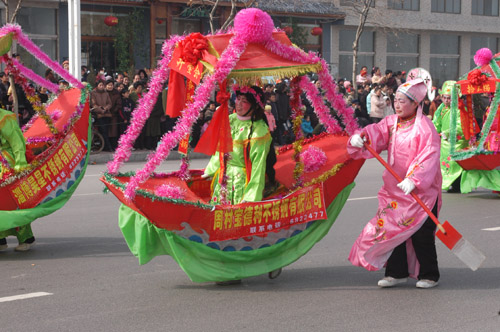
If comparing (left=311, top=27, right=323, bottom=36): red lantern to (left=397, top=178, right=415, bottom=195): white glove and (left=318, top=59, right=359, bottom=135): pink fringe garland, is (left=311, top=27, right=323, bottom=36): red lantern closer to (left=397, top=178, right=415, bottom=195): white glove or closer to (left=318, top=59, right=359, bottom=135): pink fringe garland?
(left=318, top=59, right=359, bottom=135): pink fringe garland

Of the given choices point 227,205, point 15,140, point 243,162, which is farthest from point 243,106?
point 15,140

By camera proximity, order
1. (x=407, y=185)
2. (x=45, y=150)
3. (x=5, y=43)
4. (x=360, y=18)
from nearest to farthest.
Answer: (x=407, y=185)
(x=5, y=43)
(x=45, y=150)
(x=360, y=18)

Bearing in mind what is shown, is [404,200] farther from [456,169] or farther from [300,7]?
[300,7]

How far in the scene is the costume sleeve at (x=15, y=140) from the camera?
8.27m

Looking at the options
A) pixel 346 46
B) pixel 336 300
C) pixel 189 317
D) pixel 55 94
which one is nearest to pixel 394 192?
pixel 336 300

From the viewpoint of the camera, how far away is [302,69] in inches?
264

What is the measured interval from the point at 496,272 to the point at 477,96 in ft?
21.4

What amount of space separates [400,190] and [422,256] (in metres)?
0.56

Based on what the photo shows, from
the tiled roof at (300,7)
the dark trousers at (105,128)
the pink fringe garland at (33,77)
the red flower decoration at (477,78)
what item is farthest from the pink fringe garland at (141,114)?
the tiled roof at (300,7)

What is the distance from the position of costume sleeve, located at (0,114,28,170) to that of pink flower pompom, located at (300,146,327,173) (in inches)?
112

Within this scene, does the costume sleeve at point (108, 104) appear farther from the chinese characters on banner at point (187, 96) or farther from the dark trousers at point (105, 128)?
the chinese characters on banner at point (187, 96)

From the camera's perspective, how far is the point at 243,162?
22.7ft

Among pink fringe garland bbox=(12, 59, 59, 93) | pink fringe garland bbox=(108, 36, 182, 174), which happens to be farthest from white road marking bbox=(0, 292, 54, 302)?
pink fringe garland bbox=(12, 59, 59, 93)

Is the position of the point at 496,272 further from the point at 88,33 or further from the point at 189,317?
the point at 88,33
